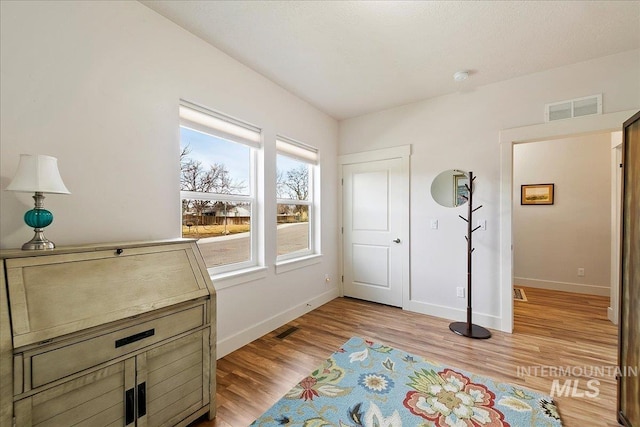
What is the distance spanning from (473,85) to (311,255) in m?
2.84

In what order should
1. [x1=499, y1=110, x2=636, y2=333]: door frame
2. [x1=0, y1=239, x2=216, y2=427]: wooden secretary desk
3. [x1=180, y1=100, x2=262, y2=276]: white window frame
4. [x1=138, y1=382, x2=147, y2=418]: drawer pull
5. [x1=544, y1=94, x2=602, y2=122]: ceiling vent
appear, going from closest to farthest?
[x1=0, y1=239, x2=216, y2=427]: wooden secretary desk < [x1=138, y1=382, x2=147, y2=418]: drawer pull < [x1=180, y1=100, x2=262, y2=276]: white window frame < [x1=544, y1=94, x2=602, y2=122]: ceiling vent < [x1=499, y1=110, x2=636, y2=333]: door frame

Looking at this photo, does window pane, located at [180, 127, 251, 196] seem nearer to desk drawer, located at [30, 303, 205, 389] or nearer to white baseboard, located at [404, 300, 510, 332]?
desk drawer, located at [30, 303, 205, 389]

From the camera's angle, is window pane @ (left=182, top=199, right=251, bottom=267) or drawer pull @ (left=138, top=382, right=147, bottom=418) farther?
window pane @ (left=182, top=199, right=251, bottom=267)

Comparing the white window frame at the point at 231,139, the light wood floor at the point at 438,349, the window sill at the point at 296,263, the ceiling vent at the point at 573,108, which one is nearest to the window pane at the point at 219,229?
the white window frame at the point at 231,139

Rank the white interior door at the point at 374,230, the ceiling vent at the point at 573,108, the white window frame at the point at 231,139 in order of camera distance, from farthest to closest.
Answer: the white interior door at the point at 374,230
the ceiling vent at the point at 573,108
the white window frame at the point at 231,139

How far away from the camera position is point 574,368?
2211mm

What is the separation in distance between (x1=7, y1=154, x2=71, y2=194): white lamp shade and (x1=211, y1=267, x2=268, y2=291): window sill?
4.29 ft

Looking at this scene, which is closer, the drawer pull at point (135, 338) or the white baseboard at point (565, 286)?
the drawer pull at point (135, 338)

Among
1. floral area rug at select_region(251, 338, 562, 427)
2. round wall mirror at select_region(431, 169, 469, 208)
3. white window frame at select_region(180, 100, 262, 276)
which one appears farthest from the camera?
round wall mirror at select_region(431, 169, 469, 208)

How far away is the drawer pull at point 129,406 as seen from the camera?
1.31 metres

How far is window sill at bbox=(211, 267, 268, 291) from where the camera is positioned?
2.39m

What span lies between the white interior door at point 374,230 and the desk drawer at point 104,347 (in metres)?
2.74

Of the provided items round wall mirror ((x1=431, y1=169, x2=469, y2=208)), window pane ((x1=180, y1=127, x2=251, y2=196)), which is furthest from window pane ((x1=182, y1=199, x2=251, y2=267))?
round wall mirror ((x1=431, y1=169, x2=469, y2=208))

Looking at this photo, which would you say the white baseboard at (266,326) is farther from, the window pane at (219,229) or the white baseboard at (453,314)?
the white baseboard at (453,314)
